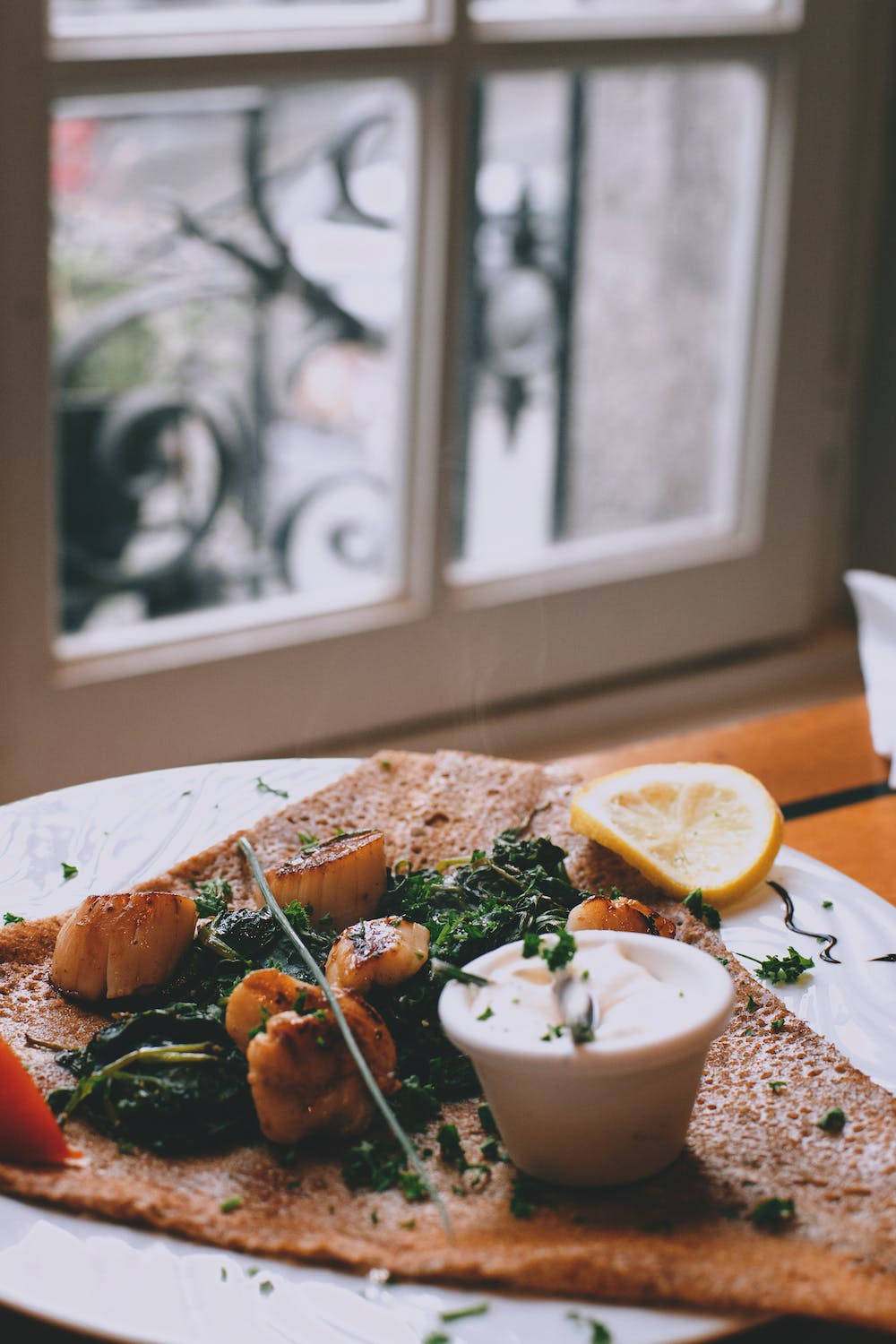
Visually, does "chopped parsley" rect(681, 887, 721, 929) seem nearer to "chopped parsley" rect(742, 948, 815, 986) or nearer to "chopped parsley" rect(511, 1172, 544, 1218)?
"chopped parsley" rect(742, 948, 815, 986)

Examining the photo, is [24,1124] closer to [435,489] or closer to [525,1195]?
[525,1195]

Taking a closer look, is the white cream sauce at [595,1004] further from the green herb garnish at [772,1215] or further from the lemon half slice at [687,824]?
the lemon half slice at [687,824]

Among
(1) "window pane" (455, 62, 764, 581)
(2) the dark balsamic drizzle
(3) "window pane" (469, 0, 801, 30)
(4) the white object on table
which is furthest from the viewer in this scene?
(1) "window pane" (455, 62, 764, 581)

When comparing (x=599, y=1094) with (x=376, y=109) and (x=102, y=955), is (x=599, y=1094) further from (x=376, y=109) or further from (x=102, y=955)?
(x=376, y=109)

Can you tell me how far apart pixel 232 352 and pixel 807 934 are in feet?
4.75

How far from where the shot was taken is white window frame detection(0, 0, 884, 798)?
1.72 m

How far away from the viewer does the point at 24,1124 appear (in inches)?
31.2

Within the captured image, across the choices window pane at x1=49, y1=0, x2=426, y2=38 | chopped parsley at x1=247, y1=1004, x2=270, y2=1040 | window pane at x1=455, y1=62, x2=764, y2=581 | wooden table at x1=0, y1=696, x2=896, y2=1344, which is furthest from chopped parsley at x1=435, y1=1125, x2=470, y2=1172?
window pane at x1=455, y1=62, x2=764, y2=581

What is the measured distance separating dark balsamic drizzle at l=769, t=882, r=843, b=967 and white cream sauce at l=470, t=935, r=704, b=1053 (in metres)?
0.23

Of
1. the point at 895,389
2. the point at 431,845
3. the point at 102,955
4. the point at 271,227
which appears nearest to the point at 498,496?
the point at 271,227

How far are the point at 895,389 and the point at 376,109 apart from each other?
99 cm

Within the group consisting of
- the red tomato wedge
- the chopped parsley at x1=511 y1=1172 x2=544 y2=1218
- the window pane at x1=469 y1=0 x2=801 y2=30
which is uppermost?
the window pane at x1=469 y1=0 x2=801 y2=30

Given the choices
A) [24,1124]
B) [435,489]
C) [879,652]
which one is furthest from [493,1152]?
[435,489]

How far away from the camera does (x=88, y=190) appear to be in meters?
2.00
